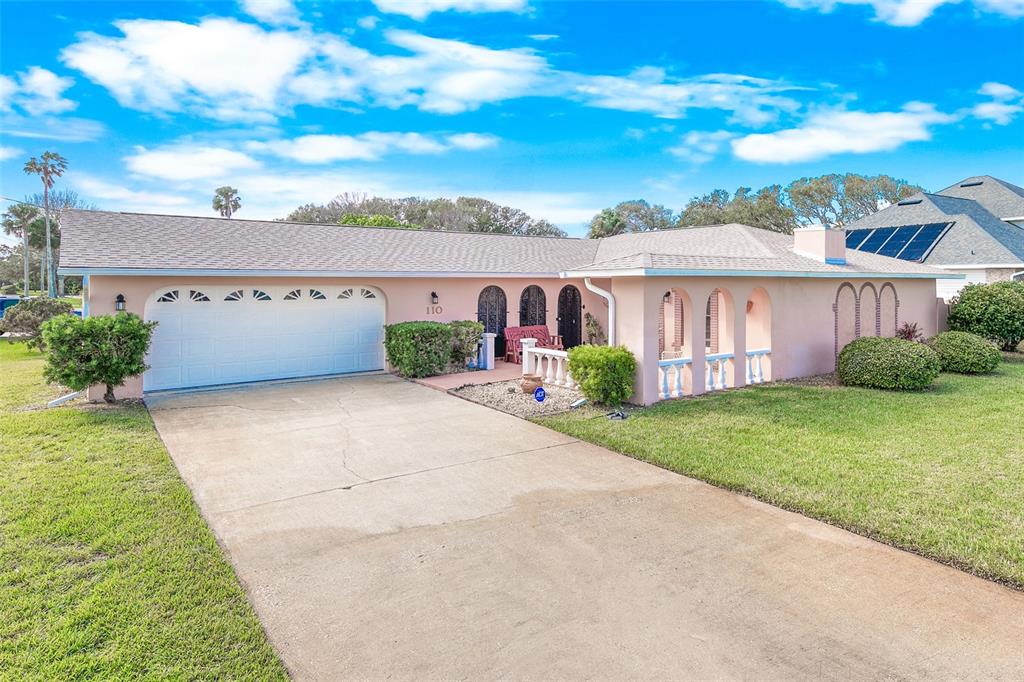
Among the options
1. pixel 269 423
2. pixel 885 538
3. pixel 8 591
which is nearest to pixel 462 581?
pixel 8 591

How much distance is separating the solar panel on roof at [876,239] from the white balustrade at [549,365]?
1855 cm

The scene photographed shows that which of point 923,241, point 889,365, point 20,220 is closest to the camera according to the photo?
point 889,365

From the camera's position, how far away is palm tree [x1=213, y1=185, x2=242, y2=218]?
2254 inches

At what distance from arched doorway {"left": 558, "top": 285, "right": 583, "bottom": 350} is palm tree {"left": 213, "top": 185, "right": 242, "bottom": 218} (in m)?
50.8

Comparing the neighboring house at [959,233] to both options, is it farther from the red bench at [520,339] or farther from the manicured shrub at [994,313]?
the red bench at [520,339]

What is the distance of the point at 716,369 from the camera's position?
12.0m

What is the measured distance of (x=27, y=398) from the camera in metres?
11.4

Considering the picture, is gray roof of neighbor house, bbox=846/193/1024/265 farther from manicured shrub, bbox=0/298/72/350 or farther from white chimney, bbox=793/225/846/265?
manicured shrub, bbox=0/298/72/350

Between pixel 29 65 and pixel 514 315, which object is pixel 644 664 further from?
pixel 29 65

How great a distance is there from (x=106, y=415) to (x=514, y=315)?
9900 mm

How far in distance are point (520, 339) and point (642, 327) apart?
6231 mm

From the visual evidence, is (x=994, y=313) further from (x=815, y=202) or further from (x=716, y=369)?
(x=815, y=202)

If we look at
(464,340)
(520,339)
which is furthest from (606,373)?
(520,339)

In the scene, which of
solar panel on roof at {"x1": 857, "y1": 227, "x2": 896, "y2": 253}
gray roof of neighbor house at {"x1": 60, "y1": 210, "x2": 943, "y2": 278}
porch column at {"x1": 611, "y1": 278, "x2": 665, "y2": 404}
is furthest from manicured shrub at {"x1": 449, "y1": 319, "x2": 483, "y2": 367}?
solar panel on roof at {"x1": 857, "y1": 227, "x2": 896, "y2": 253}
